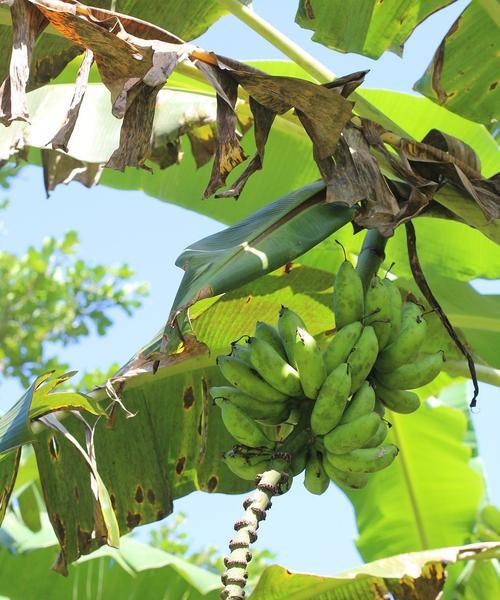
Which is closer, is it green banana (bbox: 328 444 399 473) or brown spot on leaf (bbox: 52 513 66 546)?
green banana (bbox: 328 444 399 473)

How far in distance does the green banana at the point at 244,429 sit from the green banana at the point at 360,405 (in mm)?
131

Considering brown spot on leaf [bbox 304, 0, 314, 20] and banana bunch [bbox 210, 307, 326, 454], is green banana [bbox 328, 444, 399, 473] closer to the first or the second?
banana bunch [bbox 210, 307, 326, 454]

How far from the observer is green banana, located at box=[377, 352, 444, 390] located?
139 cm

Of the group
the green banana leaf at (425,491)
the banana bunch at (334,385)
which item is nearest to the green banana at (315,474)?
the banana bunch at (334,385)

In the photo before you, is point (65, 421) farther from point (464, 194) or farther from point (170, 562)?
point (464, 194)

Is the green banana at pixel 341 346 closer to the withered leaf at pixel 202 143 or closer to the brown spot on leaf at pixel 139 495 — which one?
the brown spot on leaf at pixel 139 495

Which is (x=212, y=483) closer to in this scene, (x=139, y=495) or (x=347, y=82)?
(x=139, y=495)

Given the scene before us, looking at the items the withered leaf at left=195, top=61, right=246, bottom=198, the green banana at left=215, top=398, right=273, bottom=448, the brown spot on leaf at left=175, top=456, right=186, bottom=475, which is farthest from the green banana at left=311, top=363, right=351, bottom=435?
the brown spot on leaf at left=175, top=456, right=186, bottom=475

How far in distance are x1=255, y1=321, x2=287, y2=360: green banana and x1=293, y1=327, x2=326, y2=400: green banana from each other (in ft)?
0.39

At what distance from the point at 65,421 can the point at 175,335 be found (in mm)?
816

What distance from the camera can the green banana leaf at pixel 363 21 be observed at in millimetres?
1939

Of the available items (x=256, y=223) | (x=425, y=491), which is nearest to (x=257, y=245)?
(x=256, y=223)

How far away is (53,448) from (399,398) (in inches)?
33.9

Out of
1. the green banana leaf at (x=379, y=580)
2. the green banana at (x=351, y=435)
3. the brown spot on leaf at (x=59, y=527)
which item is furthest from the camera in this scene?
the brown spot on leaf at (x=59, y=527)
